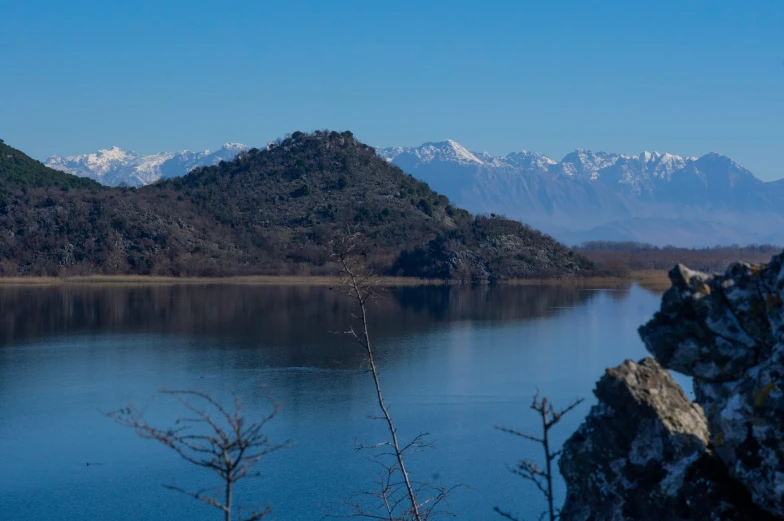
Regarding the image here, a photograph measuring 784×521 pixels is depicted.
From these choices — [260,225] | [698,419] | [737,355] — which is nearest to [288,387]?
[698,419]

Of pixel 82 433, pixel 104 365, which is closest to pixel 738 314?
pixel 82 433

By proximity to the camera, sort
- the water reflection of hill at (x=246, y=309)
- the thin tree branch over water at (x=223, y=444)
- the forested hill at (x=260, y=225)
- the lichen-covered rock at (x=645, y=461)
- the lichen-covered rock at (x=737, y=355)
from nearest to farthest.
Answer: the lichen-covered rock at (x=737, y=355) → the lichen-covered rock at (x=645, y=461) → the thin tree branch over water at (x=223, y=444) → the water reflection of hill at (x=246, y=309) → the forested hill at (x=260, y=225)

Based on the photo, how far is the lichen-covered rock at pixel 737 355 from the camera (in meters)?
3.54

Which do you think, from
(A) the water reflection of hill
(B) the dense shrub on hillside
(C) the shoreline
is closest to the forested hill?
(B) the dense shrub on hillside

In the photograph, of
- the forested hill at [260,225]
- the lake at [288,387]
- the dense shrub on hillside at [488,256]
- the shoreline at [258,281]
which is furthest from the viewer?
the dense shrub on hillside at [488,256]

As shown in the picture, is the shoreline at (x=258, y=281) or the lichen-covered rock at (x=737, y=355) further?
the shoreline at (x=258, y=281)

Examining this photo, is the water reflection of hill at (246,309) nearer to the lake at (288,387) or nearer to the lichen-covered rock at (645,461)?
the lake at (288,387)

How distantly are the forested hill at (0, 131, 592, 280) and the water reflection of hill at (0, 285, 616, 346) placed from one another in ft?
38.7

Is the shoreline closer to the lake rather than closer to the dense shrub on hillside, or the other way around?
the dense shrub on hillside

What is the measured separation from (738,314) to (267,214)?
91792mm

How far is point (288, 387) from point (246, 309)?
2441 cm

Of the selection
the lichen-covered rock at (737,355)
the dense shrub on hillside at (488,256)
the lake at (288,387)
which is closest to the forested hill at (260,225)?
the dense shrub on hillside at (488,256)

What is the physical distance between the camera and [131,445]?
762 inches

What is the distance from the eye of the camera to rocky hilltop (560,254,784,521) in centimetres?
359
